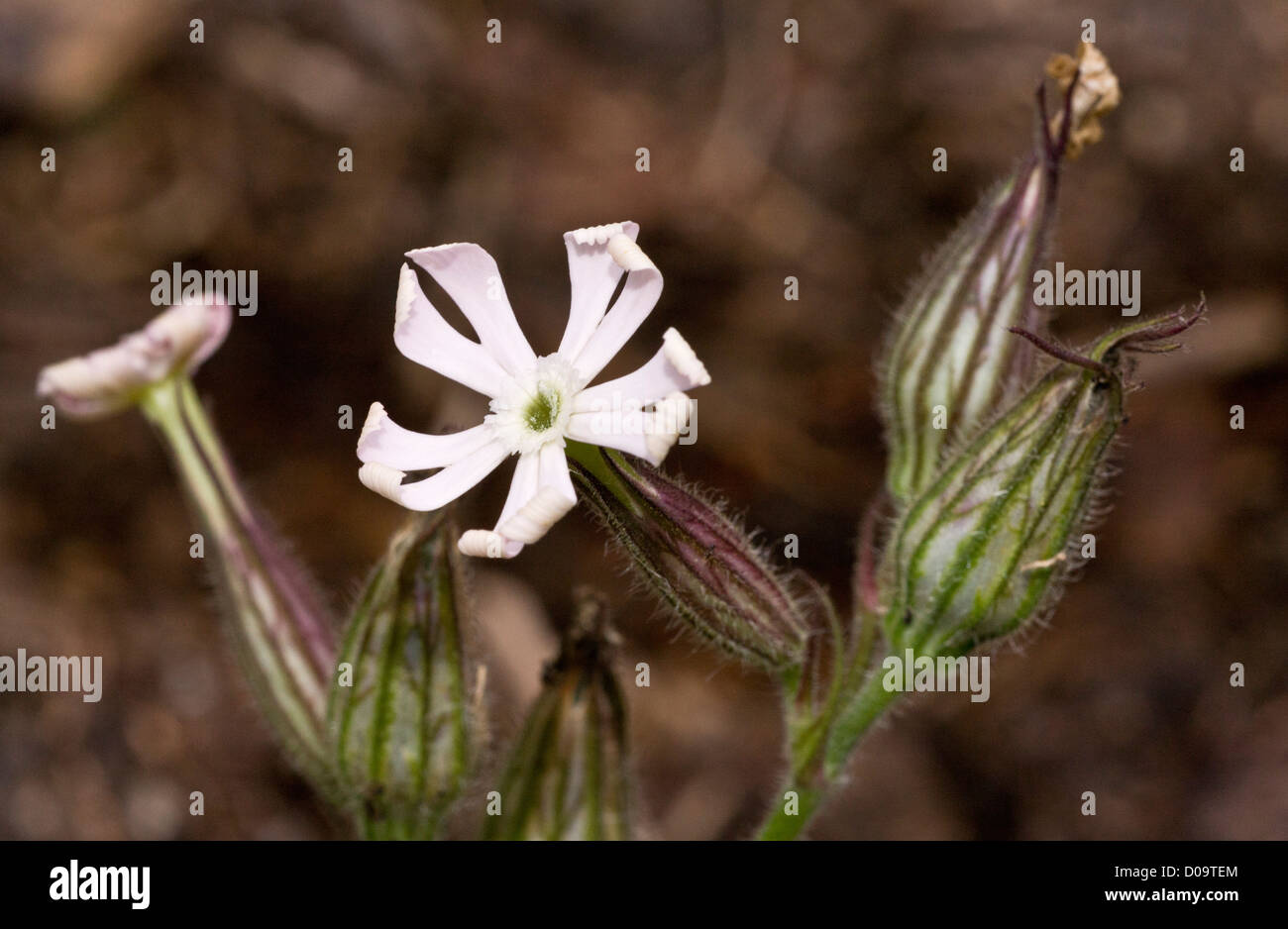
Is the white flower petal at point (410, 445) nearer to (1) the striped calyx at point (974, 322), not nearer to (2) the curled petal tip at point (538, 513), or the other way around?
(2) the curled petal tip at point (538, 513)

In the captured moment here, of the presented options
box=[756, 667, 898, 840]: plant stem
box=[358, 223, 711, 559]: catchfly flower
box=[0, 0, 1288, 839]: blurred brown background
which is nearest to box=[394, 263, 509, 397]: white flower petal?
box=[358, 223, 711, 559]: catchfly flower

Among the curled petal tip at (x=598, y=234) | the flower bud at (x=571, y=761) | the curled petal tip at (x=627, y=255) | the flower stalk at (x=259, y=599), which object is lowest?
the flower bud at (x=571, y=761)

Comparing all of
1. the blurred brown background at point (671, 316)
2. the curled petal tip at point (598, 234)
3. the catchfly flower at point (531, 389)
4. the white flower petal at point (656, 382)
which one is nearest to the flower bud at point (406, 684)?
the catchfly flower at point (531, 389)

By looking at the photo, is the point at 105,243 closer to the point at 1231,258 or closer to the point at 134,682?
the point at 134,682

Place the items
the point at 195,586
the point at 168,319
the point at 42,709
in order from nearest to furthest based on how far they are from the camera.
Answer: the point at 168,319 → the point at 42,709 → the point at 195,586

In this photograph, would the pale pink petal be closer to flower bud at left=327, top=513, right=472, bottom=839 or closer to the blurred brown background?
flower bud at left=327, top=513, right=472, bottom=839
